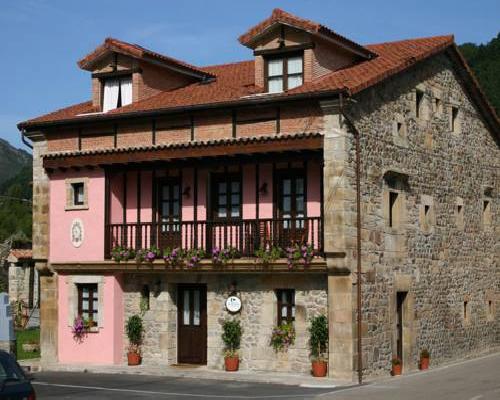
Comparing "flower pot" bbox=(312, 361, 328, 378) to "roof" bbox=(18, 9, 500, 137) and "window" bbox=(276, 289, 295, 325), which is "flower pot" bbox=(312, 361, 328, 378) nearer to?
"window" bbox=(276, 289, 295, 325)

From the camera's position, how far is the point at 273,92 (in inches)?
915

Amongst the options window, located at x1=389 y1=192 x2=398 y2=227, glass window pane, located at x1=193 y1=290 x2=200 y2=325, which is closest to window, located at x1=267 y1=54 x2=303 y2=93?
window, located at x1=389 y1=192 x2=398 y2=227

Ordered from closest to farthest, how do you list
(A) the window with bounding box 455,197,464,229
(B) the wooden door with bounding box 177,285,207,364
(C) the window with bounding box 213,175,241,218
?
(C) the window with bounding box 213,175,241,218, (B) the wooden door with bounding box 177,285,207,364, (A) the window with bounding box 455,197,464,229

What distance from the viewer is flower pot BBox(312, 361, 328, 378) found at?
21297mm

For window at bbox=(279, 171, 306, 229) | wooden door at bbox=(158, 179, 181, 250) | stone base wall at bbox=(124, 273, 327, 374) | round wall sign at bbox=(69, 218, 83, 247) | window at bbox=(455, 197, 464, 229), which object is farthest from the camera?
window at bbox=(455, 197, 464, 229)

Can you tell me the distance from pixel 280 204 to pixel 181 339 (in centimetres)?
458

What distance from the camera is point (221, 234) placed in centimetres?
2322

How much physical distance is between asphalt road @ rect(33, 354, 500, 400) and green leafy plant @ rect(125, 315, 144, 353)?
168cm

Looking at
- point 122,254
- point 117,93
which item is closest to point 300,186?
point 122,254

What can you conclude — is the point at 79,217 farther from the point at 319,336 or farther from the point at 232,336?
the point at 319,336

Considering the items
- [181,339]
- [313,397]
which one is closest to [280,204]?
[181,339]

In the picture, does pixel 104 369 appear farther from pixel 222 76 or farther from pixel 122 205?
pixel 222 76

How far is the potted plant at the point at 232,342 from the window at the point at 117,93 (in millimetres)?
7020

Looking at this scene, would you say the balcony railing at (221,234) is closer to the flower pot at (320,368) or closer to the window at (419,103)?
the flower pot at (320,368)
